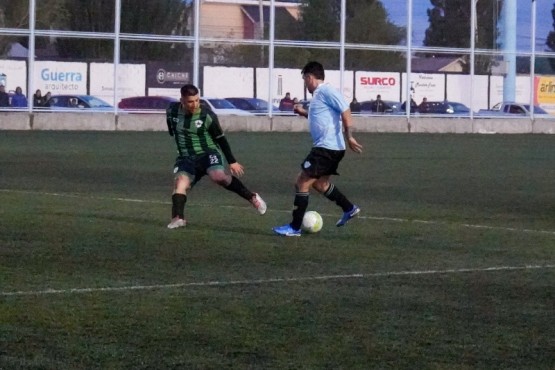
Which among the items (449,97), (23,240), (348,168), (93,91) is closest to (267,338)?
(23,240)

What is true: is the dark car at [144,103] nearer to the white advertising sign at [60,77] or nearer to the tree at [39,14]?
the white advertising sign at [60,77]

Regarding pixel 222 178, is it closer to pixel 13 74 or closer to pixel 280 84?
pixel 13 74

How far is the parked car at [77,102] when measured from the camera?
42156 mm

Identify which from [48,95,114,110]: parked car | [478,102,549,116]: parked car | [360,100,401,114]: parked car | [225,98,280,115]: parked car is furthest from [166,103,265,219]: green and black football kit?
[478,102,549,116]: parked car

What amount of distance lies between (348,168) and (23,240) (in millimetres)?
12405

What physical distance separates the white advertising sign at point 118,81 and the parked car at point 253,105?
3206mm

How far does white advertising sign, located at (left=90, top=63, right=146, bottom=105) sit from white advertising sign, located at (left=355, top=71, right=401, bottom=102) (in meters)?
8.21

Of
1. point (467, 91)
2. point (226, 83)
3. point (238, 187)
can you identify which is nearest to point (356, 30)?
point (467, 91)

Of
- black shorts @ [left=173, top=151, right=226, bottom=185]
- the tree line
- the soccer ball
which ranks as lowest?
the soccer ball

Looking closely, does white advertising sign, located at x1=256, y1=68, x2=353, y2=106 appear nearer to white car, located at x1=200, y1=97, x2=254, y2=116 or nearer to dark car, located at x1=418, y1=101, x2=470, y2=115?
white car, located at x1=200, y1=97, x2=254, y2=116

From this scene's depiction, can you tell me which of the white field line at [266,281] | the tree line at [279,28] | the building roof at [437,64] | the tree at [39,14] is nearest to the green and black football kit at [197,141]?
the white field line at [266,281]

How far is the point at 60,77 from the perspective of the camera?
42938 millimetres

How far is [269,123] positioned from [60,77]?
728 cm

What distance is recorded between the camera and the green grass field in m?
6.66
